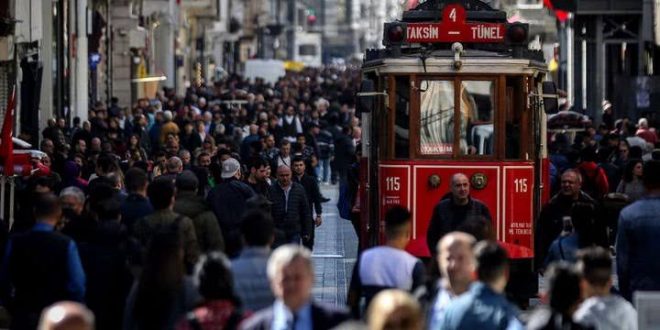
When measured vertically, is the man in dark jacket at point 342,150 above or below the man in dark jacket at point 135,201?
above

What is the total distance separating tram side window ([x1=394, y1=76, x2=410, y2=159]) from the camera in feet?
63.2

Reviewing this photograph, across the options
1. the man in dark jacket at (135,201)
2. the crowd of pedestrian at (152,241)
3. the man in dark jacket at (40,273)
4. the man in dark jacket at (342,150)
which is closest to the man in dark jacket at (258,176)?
the crowd of pedestrian at (152,241)

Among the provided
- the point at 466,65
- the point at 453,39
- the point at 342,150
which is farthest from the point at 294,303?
the point at 342,150

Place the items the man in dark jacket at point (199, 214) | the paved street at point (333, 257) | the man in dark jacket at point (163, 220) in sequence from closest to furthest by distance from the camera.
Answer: the man in dark jacket at point (163, 220), the man in dark jacket at point (199, 214), the paved street at point (333, 257)

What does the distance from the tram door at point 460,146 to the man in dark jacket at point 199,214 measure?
3831 mm

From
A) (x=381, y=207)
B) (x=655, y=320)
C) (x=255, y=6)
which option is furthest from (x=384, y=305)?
(x=255, y=6)

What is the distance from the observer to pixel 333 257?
26.0 meters

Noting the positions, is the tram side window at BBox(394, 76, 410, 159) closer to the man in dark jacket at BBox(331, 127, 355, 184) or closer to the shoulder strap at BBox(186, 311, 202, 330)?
the shoulder strap at BBox(186, 311, 202, 330)

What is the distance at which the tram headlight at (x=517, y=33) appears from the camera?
1923cm

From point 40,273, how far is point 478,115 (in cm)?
760

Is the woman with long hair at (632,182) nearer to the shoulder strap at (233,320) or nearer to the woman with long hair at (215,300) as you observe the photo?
the woman with long hair at (215,300)

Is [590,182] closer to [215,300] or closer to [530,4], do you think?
[215,300]

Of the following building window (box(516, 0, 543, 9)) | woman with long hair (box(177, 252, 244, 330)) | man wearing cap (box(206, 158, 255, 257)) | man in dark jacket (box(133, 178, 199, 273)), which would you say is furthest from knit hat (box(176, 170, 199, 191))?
building window (box(516, 0, 543, 9))

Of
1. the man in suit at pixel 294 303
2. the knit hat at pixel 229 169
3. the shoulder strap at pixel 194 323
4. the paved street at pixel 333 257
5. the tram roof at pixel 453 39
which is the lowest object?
the paved street at pixel 333 257
